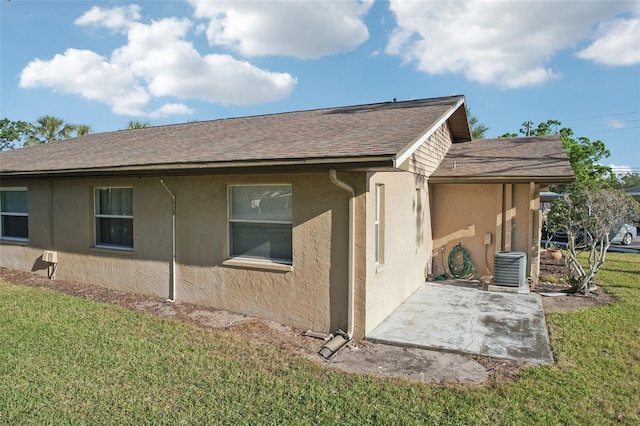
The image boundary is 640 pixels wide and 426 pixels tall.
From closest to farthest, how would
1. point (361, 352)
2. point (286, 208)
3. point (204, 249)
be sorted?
point (361, 352) → point (286, 208) → point (204, 249)

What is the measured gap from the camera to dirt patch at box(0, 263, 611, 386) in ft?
15.1

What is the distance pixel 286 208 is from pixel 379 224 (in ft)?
5.47

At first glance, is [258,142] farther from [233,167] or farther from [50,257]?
[50,257]

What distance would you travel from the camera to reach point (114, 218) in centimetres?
862

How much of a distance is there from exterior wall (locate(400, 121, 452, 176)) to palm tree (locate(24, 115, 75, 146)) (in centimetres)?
2435

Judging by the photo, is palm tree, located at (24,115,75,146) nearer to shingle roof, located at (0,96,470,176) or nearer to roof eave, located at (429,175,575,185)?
shingle roof, located at (0,96,470,176)

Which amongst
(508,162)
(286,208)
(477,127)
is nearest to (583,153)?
(477,127)

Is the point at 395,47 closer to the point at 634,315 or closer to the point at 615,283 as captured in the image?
the point at 615,283

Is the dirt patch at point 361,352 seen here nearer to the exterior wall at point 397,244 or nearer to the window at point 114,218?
the exterior wall at point 397,244

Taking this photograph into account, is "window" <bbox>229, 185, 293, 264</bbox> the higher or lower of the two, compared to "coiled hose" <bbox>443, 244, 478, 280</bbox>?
higher

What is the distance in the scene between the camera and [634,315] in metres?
6.99

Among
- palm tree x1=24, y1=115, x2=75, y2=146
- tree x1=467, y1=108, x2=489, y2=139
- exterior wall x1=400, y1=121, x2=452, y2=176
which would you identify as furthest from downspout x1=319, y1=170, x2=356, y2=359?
tree x1=467, y1=108, x2=489, y2=139

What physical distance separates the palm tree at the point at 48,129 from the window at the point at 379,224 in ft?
84.5

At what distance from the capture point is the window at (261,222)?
643 centimetres
